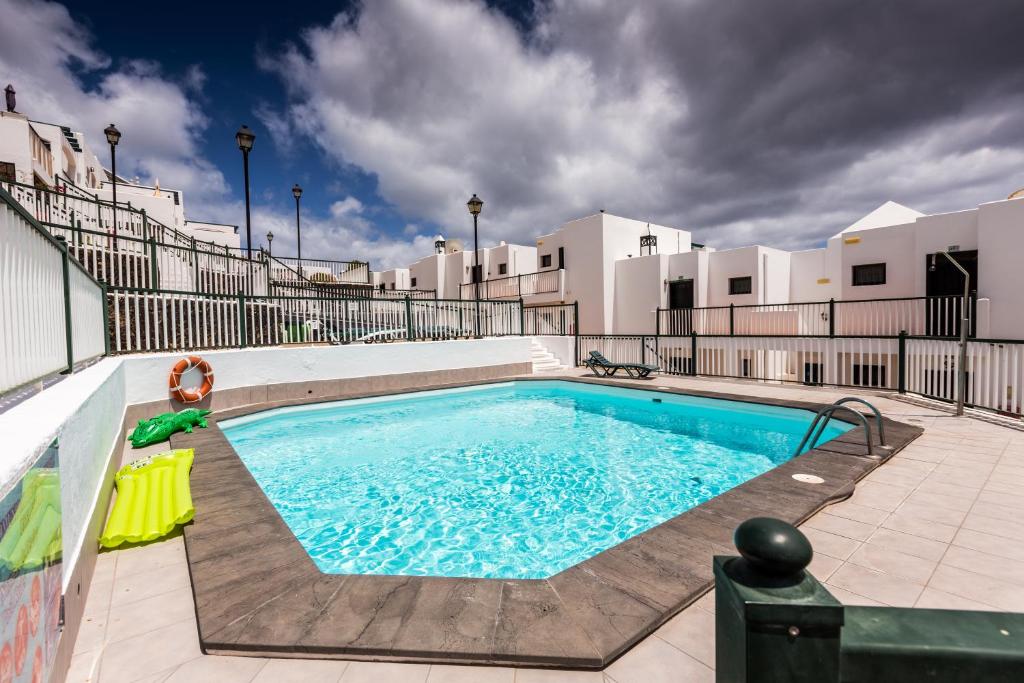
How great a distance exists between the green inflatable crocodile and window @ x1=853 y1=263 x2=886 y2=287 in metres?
18.1

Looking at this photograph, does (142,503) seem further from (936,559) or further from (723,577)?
(936,559)

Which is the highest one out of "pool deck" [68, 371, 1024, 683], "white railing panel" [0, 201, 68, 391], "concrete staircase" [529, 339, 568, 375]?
"white railing panel" [0, 201, 68, 391]

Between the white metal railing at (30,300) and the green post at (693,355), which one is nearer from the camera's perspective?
the white metal railing at (30,300)

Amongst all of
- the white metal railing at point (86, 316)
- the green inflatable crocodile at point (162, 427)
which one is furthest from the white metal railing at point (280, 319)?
the green inflatable crocodile at point (162, 427)

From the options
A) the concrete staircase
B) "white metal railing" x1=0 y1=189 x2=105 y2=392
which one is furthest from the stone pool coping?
the concrete staircase

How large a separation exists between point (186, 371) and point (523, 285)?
1680 cm

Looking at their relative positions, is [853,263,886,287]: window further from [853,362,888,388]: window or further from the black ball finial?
the black ball finial

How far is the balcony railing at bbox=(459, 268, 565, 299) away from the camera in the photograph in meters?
21.4

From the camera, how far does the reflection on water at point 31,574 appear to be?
1261 millimetres

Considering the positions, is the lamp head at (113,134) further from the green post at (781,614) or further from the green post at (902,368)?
the green post at (902,368)

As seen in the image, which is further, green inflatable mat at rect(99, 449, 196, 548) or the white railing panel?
green inflatable mat at rect(99, 449, 196, 548)

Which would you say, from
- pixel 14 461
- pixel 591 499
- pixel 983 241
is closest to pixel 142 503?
pixel 14 461

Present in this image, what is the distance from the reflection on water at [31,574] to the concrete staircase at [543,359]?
521 inches

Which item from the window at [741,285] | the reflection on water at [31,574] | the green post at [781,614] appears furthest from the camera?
the window at [741,285]
